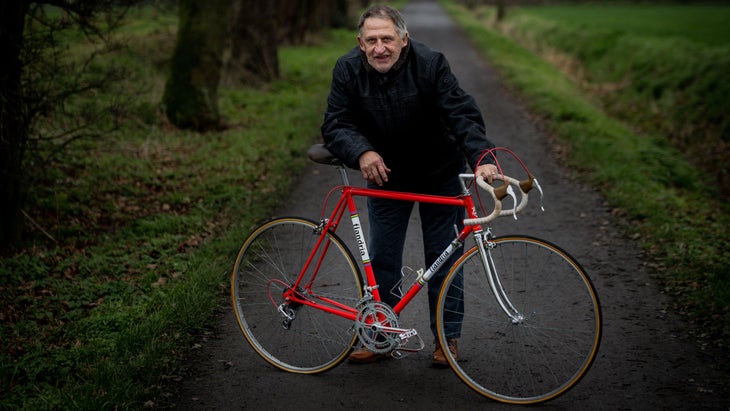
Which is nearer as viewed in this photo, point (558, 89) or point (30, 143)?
point (30, 143)

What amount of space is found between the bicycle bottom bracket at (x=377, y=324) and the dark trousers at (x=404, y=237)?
12.3 inches

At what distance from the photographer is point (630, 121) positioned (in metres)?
15.1

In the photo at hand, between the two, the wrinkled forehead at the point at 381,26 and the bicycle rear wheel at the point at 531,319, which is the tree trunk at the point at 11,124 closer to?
the wrinkled forehead at the point at 381,26

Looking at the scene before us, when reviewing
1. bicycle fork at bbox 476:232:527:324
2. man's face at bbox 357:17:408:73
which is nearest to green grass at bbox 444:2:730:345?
bicycle fork at bbox 476:232:527:324

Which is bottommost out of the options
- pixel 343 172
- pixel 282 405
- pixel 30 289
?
pixel 30 289

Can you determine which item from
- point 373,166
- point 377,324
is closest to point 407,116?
point 373,166

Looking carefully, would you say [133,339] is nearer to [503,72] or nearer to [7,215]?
[7,215]

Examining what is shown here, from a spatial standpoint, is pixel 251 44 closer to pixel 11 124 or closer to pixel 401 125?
pixel 11 124

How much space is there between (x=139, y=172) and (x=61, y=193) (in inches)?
49.0

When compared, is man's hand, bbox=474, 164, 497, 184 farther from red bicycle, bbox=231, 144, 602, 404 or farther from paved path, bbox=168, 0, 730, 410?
paved path, bbox=168, 0, 730, 410

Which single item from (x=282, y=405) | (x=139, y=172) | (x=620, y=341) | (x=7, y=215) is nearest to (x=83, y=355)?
(x=282, y=405)

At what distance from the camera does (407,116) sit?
379 cm

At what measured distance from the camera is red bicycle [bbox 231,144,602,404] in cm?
360

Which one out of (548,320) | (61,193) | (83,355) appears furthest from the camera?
(61,193)
